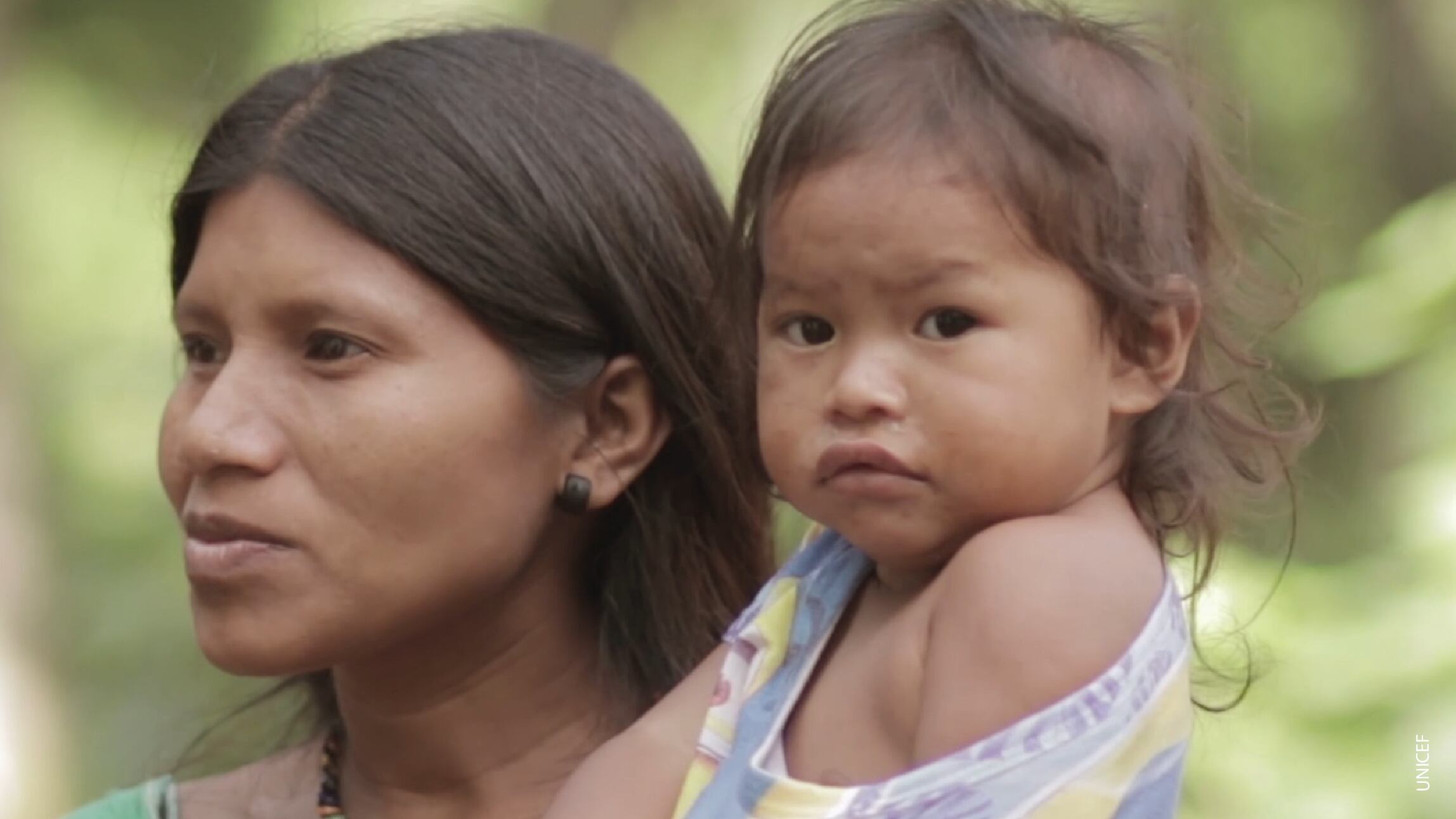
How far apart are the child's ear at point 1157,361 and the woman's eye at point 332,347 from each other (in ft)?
2.85

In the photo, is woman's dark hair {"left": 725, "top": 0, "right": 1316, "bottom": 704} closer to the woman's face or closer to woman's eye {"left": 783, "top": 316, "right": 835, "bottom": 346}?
woman's eye {"left": 783, "top": 316, "right": 835, "bottom": 346}

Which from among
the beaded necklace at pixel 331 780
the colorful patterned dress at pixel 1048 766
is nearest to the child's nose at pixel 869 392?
the colorful patterned dress at pixel 1048 766

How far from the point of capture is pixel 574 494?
2.72 meters

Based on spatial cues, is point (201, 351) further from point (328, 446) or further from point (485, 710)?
point (485, 710)

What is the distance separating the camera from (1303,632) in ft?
12.1

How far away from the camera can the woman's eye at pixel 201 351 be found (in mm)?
2684

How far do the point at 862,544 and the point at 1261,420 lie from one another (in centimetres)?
52

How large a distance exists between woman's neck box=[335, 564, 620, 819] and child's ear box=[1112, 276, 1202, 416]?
36.6 inches

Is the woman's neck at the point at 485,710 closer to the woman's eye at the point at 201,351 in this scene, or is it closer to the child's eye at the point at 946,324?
the woman's eye at the point at 201,351

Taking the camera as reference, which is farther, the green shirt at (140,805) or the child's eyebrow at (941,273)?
the green shirt at (140,805)

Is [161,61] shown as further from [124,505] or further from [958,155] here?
[958,155]

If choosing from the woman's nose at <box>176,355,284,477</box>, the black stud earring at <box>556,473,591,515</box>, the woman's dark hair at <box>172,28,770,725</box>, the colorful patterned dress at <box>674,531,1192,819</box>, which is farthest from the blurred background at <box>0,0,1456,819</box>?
the colorful patterned dress at <box>674,531,1192,819</box>

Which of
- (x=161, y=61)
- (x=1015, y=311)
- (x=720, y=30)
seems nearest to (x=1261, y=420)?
(x=1015, y=311)

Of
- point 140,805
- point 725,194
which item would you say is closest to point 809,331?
point 140,805
